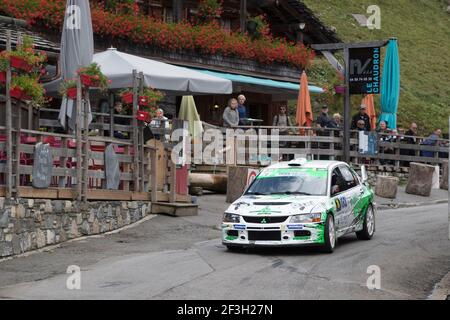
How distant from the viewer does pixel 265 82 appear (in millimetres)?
31906

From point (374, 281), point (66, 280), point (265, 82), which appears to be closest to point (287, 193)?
point (374, 281)

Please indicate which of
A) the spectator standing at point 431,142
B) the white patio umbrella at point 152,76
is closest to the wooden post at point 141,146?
the white patio umbrella at point 152,76

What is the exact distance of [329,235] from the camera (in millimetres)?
15328

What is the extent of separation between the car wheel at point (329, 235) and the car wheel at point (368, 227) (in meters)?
1.84

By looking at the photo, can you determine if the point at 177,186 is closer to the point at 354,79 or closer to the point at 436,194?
the point at 354,79

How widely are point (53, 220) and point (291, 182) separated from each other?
4.18 metres

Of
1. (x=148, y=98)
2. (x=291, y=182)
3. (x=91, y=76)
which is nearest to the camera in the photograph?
(x=291, y=182)

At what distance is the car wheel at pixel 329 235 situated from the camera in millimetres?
15223

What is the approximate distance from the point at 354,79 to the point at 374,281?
14.5 m

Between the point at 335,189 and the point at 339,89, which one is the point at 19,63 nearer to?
the point at 335,189

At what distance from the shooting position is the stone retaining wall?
14.9 metres

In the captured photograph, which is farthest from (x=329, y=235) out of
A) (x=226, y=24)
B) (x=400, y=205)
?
(x=226, y=24)
